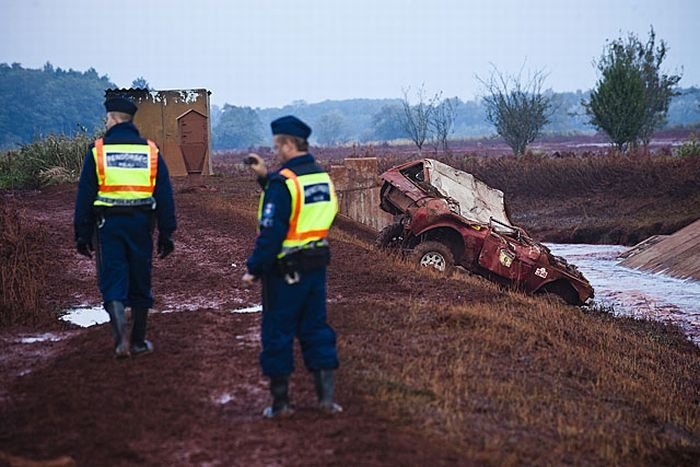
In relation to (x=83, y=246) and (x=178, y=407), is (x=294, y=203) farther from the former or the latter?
(x=83, y=246)

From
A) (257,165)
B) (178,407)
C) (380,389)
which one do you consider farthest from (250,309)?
(257,165)

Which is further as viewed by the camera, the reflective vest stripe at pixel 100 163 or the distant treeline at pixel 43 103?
the distant treeline at pixel 43 103

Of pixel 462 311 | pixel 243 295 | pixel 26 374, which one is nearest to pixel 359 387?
pixel 26 374

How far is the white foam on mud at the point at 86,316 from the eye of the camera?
11141 millimetres

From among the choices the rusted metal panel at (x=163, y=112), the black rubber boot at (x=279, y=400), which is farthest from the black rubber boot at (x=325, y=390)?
the rusted metal panel at (x=163, y=112)

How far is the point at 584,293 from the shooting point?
1647 centimetres

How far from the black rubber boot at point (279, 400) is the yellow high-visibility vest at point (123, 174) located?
2.34 m

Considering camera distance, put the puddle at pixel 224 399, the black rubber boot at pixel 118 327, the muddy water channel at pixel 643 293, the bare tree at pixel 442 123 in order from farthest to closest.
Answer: the bare tree at pixel 442 123
the muddy water channel at pixel 643 293
the black rubber boot at pixel 118 327
the puddle at pixel 224 399

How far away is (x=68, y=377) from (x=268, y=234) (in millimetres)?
2238

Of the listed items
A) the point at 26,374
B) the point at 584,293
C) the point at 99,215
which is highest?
the point at 99,215

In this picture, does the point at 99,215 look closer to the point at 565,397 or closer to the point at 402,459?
the point at 402,459

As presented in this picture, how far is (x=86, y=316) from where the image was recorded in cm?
1153

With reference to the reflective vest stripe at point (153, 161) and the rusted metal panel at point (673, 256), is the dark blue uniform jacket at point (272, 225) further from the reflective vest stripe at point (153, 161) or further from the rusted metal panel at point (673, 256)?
the rusted metal panel at point (673, 256)

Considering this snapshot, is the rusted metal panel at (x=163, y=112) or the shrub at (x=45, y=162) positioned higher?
the rusted metal panel at (x=163, y=112)
